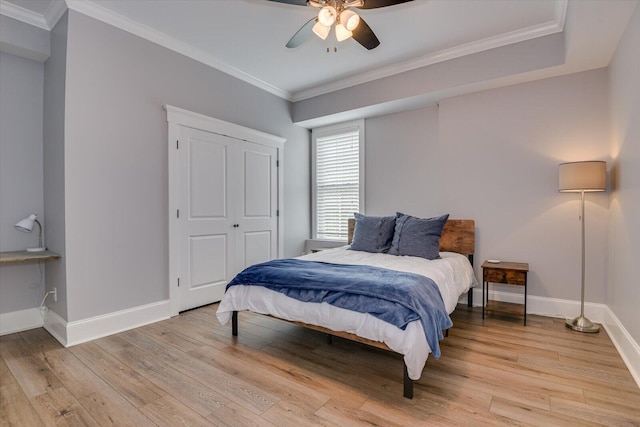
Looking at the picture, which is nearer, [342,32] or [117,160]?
[342,32]

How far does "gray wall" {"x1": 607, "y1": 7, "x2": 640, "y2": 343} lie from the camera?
220 centimetres

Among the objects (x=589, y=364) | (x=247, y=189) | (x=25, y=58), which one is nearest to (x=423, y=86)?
(x=247, y=189)

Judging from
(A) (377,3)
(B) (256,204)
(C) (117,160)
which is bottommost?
(B) (256,204)

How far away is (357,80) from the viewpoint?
4227 millimetres

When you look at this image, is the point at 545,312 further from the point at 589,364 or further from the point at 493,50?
the point at 493,50

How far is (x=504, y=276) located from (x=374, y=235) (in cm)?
137

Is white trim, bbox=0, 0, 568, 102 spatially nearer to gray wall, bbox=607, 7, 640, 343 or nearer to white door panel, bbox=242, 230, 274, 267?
gray wall, bbox=607, 7, 640, 343

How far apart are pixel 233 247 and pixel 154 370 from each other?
6.42 ft

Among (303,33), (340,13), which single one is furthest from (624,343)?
(303,33)

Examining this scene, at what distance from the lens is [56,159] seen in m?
2.85

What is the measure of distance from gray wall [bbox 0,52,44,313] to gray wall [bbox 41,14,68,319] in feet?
0.34

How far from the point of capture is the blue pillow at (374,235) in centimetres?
357

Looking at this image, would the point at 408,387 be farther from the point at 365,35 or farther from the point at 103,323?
the point at 103,323

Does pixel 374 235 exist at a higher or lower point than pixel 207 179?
lower
